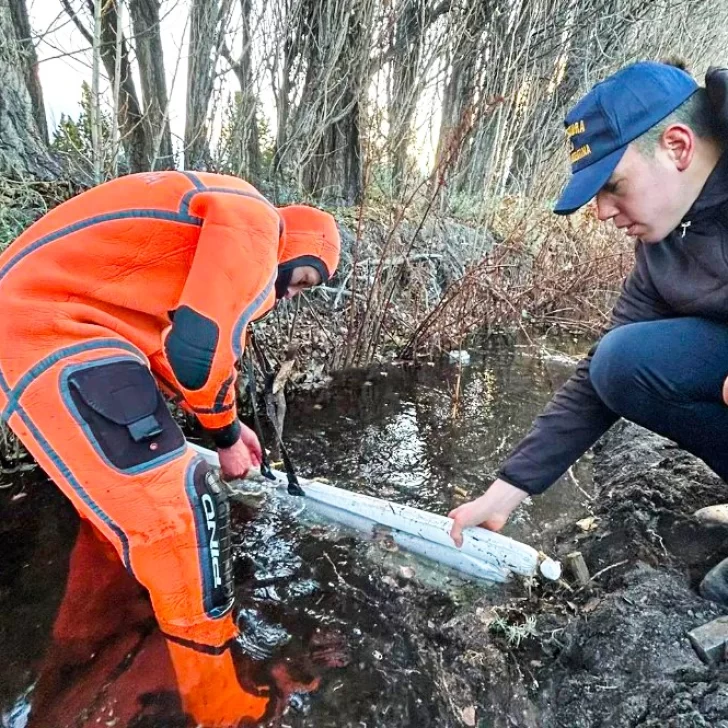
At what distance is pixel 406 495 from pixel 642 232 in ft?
5.22

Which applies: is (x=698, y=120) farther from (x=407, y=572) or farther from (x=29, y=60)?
(x=29, y=60)

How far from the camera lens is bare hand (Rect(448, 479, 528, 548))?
1.71 m

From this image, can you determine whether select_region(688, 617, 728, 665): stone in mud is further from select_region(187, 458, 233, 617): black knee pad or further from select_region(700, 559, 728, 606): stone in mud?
select_region(187, 458, 233, 617): black knee pad

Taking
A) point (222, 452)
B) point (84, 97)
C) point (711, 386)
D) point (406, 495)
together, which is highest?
point (84, 97)

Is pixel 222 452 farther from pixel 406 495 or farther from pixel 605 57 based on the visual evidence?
pixel 605 57

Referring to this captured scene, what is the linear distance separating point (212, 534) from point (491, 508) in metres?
0.85

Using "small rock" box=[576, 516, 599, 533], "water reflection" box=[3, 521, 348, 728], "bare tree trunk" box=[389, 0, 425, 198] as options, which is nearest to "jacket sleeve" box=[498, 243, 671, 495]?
"small rock" box=[576, 516, 599, 533]

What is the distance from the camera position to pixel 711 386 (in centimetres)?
153

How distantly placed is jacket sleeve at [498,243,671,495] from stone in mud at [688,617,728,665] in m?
0.52

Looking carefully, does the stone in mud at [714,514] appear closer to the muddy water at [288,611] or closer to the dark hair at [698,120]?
the muddy water at [288,611]

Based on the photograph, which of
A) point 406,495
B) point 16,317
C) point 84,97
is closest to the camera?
point 16,317

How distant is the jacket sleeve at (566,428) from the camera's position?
1.68m

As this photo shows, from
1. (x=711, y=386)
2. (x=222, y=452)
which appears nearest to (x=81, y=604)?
(x=222, y=452)

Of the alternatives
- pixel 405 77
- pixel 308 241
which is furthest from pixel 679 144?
pixel 405 77
